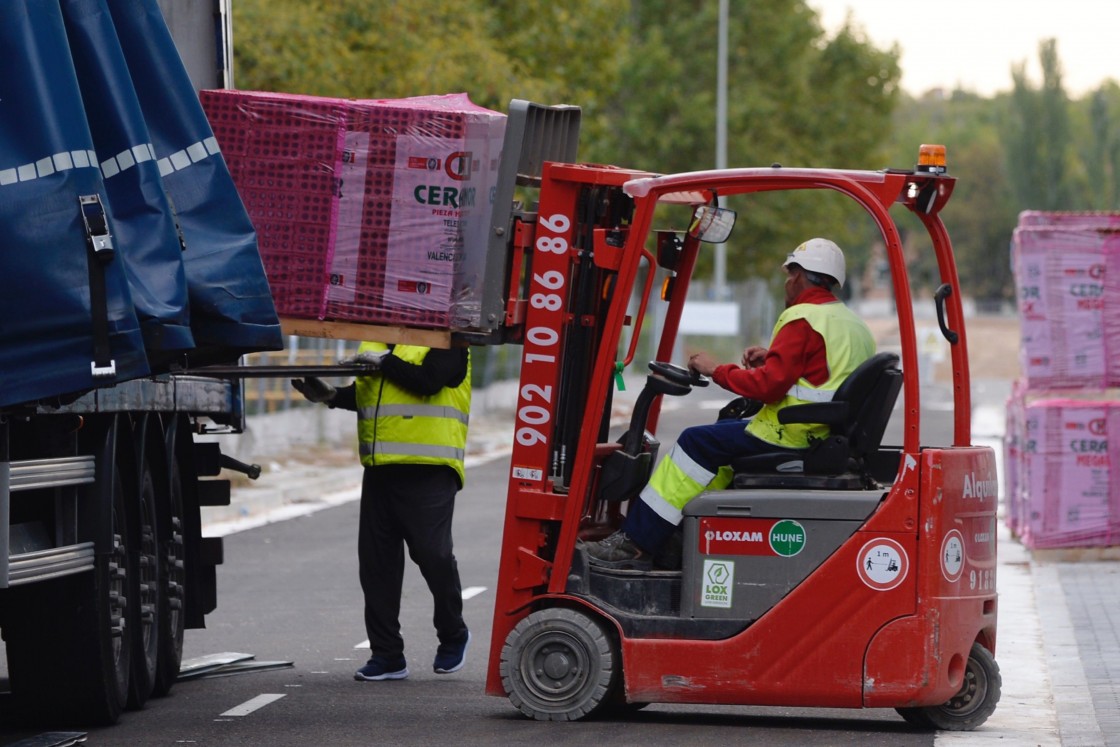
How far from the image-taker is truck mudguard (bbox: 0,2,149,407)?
248 inches

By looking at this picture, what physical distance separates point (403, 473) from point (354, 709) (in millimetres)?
1336

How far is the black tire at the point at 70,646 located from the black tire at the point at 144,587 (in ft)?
1.56

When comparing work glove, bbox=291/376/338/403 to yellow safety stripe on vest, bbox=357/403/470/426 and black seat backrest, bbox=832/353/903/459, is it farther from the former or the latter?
black seat backrest, bbox=832/353/903/459

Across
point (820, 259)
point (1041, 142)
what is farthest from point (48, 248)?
point (1041, 142)

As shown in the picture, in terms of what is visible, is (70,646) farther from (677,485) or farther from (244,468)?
(244,468)

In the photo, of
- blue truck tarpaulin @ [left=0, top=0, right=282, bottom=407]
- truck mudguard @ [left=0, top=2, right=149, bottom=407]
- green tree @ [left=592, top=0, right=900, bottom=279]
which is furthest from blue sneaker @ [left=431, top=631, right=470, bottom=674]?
green tree @ [left=592, top=0, right=900, bottom=279]

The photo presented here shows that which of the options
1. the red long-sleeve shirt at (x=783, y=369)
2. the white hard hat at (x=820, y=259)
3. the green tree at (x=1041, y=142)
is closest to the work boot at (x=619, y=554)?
the red long-sleeve shirt at (x=783, y=369)

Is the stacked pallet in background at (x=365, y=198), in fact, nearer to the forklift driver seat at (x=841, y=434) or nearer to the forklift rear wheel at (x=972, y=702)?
the forklift driver seat at (x=841, y=434)

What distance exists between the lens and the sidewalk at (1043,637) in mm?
8430

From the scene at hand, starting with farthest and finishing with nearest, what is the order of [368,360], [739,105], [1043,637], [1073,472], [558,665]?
1. [739,105]
2. [1073,472]
3. [1043,637]
4. [368,360]
5. [558,665]

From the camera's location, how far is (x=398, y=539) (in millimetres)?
9883

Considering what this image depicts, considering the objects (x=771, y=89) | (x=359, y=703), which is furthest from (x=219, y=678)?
(x=771, y=89)

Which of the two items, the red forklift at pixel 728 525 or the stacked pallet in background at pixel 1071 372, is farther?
the stacked pallet in background at pixel 1071 372

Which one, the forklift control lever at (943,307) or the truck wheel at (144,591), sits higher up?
the forklift control lever at (943,307)
